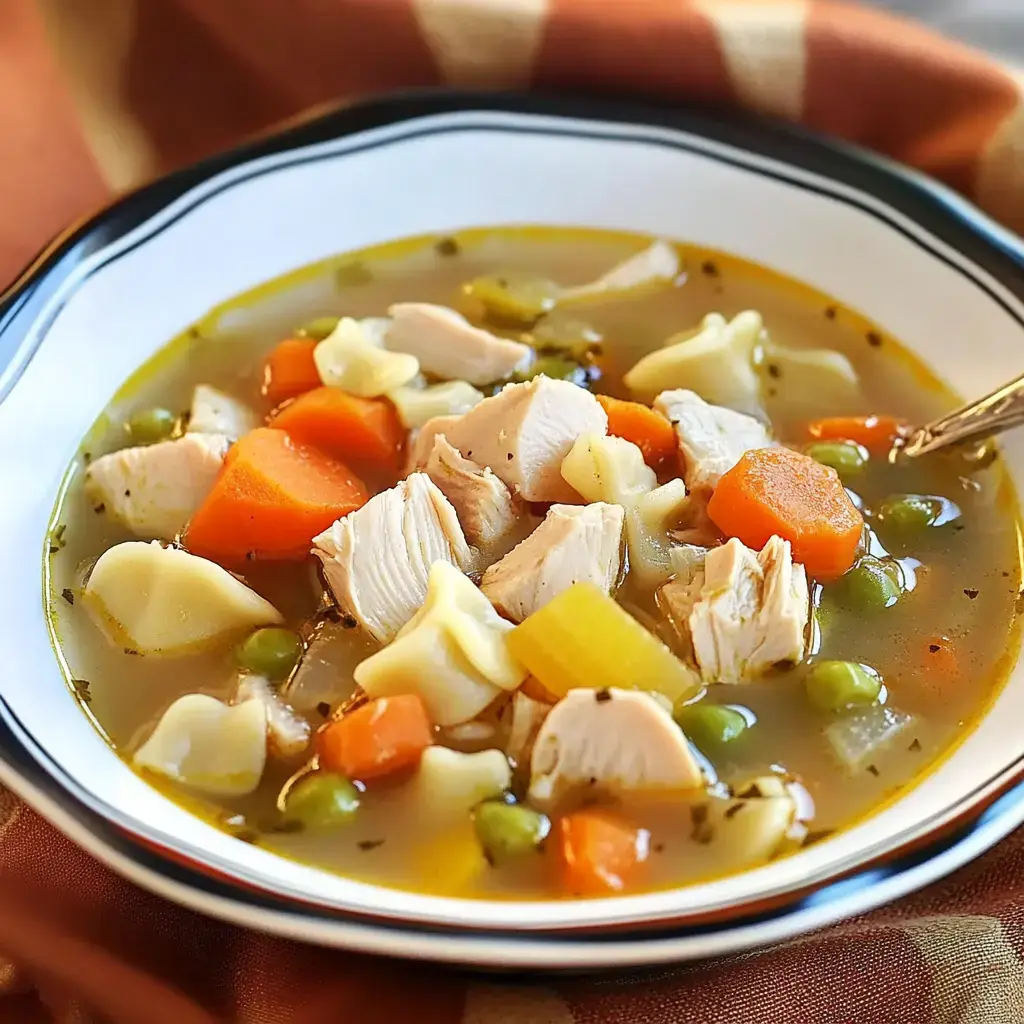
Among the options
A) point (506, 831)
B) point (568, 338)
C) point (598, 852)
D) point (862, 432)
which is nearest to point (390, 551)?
point (506, 831)

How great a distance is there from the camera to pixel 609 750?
8.05ft

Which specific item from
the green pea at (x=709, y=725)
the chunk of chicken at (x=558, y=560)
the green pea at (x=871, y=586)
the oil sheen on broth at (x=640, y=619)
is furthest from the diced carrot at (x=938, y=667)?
the chunk of chicken at (x=558, y=560)

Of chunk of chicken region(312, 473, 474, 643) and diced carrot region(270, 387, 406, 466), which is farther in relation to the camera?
diced carrot region(270, 387, 406, 466)

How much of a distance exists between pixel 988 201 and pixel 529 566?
2.16 m

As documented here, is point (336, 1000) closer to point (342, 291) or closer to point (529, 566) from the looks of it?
point (529, 566)

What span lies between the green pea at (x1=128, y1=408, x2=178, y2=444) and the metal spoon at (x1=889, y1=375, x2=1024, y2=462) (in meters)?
1.93

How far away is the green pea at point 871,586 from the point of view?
9.57 feet

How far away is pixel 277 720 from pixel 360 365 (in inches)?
45.4

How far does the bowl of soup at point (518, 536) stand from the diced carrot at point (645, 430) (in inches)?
0.4

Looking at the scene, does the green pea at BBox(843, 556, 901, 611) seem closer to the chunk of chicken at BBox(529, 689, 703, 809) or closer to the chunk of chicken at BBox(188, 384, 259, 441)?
the chunk of chicken at BBox(529, 689, 703, 809)

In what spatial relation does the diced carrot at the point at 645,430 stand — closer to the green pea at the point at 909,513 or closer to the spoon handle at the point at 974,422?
the green pea at the point at 909,513

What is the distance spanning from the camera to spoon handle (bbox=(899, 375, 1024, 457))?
3.17 metres

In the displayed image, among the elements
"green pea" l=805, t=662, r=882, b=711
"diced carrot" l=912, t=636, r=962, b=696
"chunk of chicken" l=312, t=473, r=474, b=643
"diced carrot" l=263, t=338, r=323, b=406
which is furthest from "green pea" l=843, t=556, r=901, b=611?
"diced carrot" l=263, t=338, r=323, b=406

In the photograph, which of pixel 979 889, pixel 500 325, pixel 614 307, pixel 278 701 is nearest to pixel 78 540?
pixel 278 701
